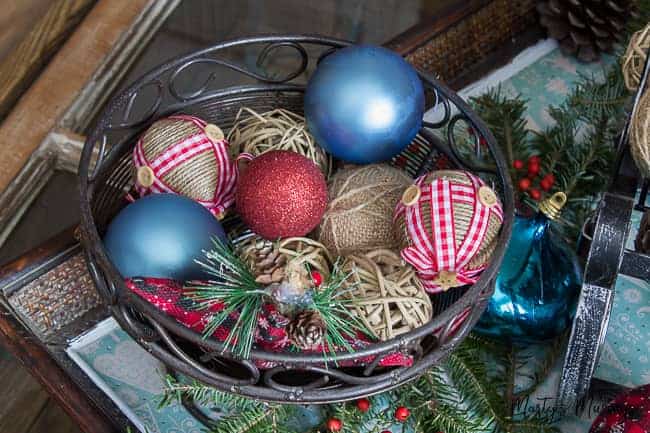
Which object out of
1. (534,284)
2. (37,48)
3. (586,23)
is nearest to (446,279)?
(534,284)

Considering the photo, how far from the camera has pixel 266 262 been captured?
0.55 meters

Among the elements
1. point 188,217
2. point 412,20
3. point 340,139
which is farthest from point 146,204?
point 412,20

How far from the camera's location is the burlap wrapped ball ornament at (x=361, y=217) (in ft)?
1.96

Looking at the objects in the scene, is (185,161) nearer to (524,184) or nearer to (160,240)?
(160,240)

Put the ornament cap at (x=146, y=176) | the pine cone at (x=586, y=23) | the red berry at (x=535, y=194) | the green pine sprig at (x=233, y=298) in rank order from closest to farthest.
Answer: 1. the green pine sprig at (x=233, y=298)
2. the ornament cap at (x=146, y=176)
3. the red berry at (x=535, y=194)
4. the pine cone at (x=586, y=23)

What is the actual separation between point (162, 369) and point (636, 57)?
1.68 ft

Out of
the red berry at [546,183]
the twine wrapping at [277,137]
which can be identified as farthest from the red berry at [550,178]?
the twine wrapping at [277,137]

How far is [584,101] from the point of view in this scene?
2.66 ft

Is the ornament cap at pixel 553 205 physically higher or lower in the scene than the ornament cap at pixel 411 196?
lower

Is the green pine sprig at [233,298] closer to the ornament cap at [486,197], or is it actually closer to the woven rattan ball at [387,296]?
the woven rattan ball at [387,296]

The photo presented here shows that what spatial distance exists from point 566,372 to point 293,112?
0.33 metres

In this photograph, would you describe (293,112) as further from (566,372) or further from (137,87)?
(566,372)

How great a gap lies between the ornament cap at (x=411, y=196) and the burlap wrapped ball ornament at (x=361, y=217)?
42 mm

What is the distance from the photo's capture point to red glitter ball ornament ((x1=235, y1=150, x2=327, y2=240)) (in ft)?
1.80
